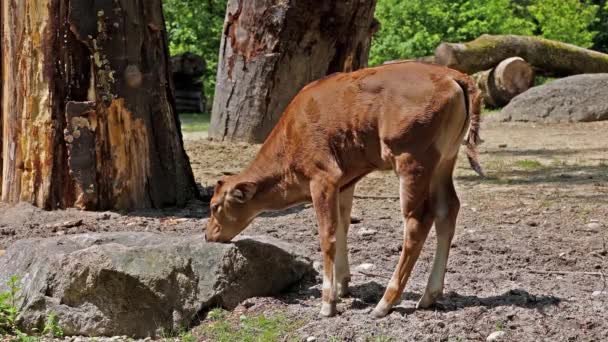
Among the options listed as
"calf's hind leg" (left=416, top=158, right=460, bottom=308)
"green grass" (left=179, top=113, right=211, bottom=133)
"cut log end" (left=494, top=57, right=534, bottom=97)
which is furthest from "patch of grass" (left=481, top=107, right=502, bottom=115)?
"calf's hind leg" (left=416, top=158, right=460, bottom=308)

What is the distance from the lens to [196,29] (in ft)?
97.7

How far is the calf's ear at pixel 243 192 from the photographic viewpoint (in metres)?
6.14

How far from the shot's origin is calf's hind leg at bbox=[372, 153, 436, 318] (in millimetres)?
5414

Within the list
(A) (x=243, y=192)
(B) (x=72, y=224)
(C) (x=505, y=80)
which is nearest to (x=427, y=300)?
(A) (x=243, y=192)

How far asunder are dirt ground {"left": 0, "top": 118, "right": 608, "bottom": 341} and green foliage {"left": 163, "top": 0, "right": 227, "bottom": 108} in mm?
17048

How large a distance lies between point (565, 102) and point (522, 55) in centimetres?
417

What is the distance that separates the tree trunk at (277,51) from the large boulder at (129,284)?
20.4ft

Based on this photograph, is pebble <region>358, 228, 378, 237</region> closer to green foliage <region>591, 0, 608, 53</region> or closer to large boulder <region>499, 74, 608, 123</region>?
large boulder <region>499, 74, 608, 123</region>

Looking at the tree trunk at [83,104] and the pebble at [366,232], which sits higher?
the tree trunk at [83,104]

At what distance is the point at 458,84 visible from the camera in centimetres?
554

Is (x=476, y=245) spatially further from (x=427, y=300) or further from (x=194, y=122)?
(x=194, y=122)

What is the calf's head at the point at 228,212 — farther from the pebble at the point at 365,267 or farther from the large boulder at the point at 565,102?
the large boulder at the point at 565,102

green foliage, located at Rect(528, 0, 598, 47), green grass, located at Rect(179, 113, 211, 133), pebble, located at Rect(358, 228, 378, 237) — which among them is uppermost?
green foliage, located at Rect(528, 0, 598, 47)

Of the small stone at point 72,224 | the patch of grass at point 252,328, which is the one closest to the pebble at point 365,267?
the patch of grass at point 252,328
